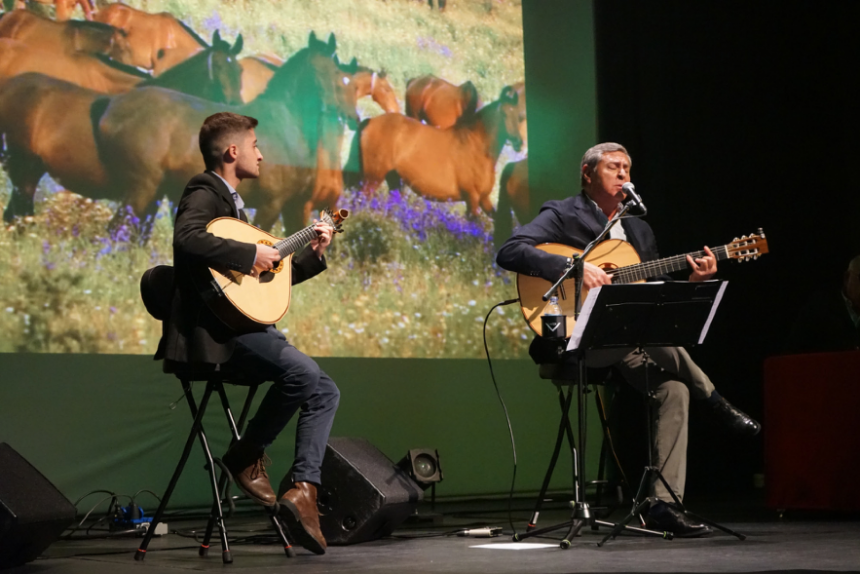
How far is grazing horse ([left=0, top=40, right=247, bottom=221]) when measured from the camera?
4.66 metres

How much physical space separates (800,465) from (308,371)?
268 centimetres

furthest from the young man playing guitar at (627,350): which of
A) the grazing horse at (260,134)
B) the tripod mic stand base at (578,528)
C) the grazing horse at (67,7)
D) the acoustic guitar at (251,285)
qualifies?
the grazing horse at (67,7)

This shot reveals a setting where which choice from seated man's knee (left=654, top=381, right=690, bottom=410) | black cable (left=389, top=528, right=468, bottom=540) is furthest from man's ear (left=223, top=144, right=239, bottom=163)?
seated man's knee (left=654, top=381, right=690, bottom=410)

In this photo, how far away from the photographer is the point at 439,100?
5.97 meters

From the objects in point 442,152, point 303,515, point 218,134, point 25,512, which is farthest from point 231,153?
point 442,152

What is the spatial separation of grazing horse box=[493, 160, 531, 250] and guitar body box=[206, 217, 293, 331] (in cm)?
255

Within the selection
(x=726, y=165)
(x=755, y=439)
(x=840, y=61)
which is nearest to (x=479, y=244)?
(x=726, y=165)

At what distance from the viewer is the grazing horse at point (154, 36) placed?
196 inches

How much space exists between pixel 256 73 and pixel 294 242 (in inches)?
78.5

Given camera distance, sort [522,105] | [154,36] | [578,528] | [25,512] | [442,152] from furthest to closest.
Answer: [522,105], [442,152], [154,36], [578,528], [25,512]

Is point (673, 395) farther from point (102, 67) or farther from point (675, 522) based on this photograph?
point (102, 67)

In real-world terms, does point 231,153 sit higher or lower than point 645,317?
higher

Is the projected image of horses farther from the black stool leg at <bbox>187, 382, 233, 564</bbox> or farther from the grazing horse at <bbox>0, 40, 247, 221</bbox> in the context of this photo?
the black stool leg at <bbox>187, 382, 233, 564</bbox>

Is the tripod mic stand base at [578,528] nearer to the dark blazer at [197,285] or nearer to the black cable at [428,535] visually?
the black cable at [428,535]
